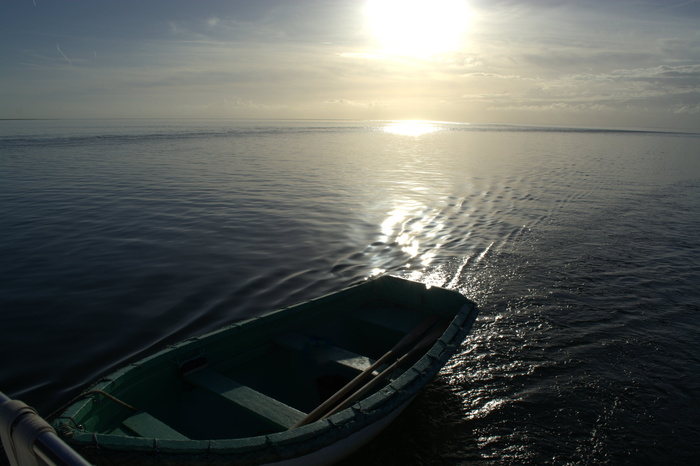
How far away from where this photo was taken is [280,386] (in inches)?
294

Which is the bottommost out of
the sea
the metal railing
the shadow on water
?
the shadow on water

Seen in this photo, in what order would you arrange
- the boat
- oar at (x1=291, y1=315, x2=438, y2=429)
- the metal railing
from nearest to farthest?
the metal railing, the boat, oar at (x1=291, y1=315, x2=438, y2=429)

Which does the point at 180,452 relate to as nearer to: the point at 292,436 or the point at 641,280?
the point at 292,436

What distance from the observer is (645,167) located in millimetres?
38219

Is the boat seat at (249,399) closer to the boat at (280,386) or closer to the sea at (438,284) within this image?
the boat at (280,386)

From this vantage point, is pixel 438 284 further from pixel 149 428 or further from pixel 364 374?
pixel 149 428

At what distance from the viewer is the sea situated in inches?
283

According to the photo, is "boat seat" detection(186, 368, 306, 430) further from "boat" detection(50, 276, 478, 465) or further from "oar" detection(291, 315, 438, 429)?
"oar" detection(291, 315, 438, 429)

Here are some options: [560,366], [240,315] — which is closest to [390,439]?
[560,366]

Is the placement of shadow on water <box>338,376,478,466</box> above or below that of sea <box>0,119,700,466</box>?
below

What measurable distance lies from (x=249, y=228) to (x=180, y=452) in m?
13.3

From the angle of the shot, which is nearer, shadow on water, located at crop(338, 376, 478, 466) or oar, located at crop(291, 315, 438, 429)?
oar, located at crop(291, 315, 438, 429)

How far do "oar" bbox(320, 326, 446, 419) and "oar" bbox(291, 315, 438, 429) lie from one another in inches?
4.0

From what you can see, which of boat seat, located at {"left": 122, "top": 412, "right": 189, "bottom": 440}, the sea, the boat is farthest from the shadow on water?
boat seat, located at {"left": 122, "top": 412, "right": 189, "bottom": 440}
